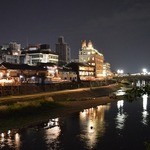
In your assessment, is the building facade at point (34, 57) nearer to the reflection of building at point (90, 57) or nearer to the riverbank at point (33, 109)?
the reflection of building at point (90, 57)

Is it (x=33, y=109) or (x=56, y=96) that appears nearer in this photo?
(x=33, y=109)

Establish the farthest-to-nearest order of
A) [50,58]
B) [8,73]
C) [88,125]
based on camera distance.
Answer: [50,58]
[8,73]
[88,125]

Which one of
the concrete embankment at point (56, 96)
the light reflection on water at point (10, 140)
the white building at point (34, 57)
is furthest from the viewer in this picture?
the white building at point (34, 57)

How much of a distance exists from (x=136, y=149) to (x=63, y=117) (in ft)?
62.5

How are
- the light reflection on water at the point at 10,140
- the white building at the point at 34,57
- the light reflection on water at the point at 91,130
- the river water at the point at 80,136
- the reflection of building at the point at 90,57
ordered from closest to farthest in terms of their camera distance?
the river water at the point at 80,136 < the light reflection on water at the point at 10,140 < the light reflection on water at the point at 91,130 < the white building at the point at 34,57 < the reflection of building at the point at 90,57

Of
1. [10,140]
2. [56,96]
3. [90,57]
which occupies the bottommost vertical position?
[10,140]

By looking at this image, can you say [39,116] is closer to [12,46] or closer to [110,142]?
[110,142]

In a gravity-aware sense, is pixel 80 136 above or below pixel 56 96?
below

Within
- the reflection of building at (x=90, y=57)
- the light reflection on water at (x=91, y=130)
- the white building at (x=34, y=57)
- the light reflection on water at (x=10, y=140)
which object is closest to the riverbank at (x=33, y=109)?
the light reflection on water at (x=10, y=140)

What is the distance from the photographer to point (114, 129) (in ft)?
106

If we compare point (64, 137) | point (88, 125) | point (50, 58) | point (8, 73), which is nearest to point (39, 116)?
point (88, 125)

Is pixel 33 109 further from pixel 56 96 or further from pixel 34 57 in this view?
pixel 34 57

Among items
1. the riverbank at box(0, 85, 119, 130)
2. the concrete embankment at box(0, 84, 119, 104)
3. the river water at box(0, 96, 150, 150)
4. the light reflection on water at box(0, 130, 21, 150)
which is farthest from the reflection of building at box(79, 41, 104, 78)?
the light reflection on water at box(0, 130, 21, 150)

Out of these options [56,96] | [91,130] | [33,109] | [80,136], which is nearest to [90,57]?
[56,96]
